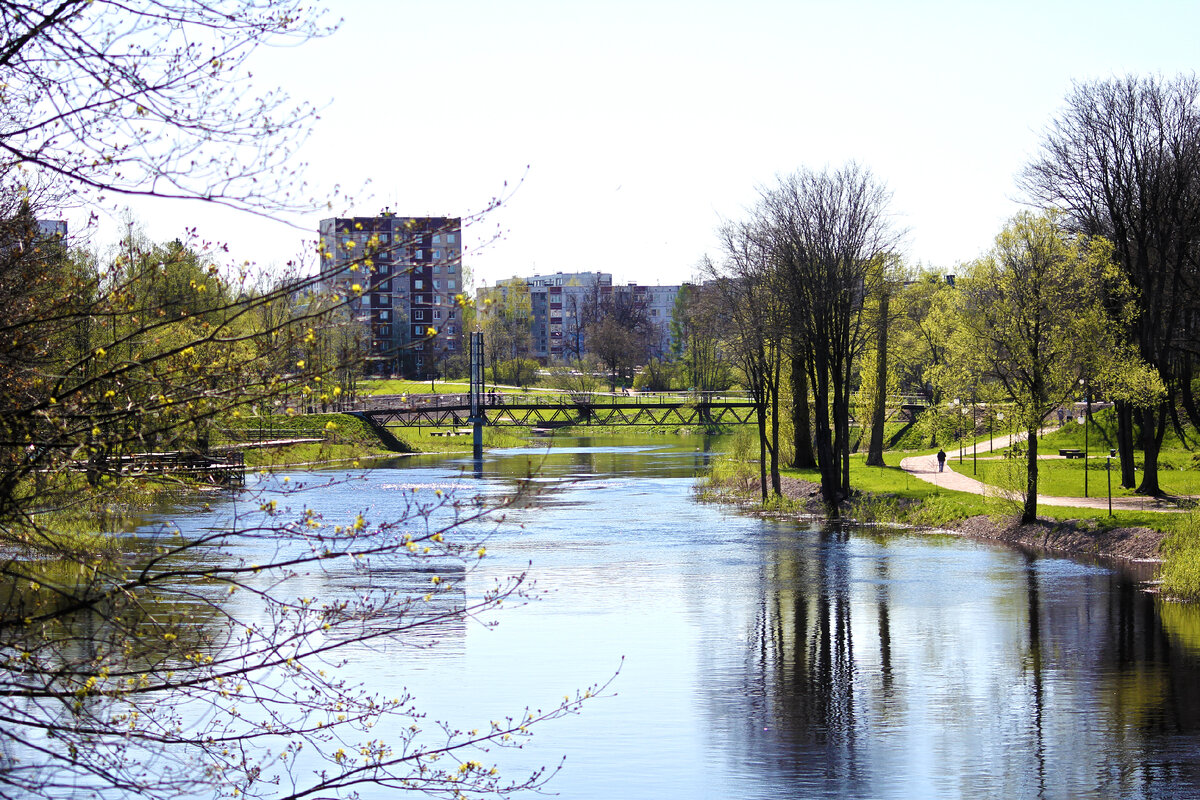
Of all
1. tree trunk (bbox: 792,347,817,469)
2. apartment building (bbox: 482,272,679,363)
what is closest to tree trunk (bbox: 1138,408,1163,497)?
tree trunk (bbox: 792,347,817,469)

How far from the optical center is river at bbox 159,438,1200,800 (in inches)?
567

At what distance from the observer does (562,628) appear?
2202cm

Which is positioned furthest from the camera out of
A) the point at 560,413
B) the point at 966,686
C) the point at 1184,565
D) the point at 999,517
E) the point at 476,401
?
the point at 560,413

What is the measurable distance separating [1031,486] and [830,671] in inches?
569

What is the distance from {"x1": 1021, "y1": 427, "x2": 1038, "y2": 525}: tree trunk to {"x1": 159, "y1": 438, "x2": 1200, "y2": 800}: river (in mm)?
1607

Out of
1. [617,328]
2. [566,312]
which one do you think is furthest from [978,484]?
[566,312]

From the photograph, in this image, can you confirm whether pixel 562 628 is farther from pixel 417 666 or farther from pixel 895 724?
pixel 895 724

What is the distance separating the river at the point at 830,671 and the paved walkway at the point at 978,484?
4.30 m

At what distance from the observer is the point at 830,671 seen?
19.4 meters

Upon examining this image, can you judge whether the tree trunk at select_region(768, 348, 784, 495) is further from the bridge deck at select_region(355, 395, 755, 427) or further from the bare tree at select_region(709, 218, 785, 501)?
the bridge deck at select_region(355, 395, 755, 427)

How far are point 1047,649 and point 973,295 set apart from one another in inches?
564

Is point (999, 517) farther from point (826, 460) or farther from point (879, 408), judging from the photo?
point (879, 408)

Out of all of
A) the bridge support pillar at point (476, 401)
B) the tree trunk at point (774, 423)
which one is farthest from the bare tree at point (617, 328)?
the tree trunk at point (774, 423)

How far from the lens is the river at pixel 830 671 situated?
47.2 ft
